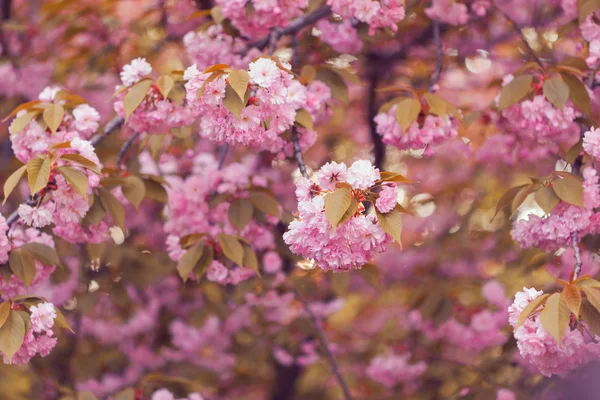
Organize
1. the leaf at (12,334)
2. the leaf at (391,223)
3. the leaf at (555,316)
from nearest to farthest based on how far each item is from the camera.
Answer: the leaf at (555,316)
the leaf at (391,223)
the leaf at (12,334)

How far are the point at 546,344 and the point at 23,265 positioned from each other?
165 centimetres

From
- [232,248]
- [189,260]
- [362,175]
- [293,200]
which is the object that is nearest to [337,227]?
[362,175]

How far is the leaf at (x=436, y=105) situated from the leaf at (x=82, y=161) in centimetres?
118

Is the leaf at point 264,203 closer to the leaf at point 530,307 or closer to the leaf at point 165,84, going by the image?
the leaf at point 165,84

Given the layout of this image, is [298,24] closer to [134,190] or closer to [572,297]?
[134,190]

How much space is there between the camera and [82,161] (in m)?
2.06

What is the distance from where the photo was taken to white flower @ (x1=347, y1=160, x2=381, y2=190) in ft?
5.80

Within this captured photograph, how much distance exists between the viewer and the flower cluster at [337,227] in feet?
5.76

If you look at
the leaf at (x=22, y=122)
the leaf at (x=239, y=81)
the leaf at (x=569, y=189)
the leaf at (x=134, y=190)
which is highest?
the leaf at (x=239, y=81)

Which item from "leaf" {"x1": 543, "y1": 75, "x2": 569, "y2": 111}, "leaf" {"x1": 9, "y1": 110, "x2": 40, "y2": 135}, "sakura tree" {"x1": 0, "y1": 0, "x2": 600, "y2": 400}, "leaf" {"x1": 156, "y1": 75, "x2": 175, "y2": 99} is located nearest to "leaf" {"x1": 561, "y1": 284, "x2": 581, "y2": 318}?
"sakura tree" {"x1": 0, "y1": 0, "x2": 600, "y2": 400}

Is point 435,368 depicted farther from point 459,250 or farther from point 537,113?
point 537,113

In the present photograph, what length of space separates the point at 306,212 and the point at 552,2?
7.30 feet

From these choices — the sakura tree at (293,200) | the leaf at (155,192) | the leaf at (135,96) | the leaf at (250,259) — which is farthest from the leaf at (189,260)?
the leaf at (135,96)

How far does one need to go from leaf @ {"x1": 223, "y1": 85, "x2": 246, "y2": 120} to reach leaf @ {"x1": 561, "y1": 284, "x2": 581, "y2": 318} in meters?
1.02
